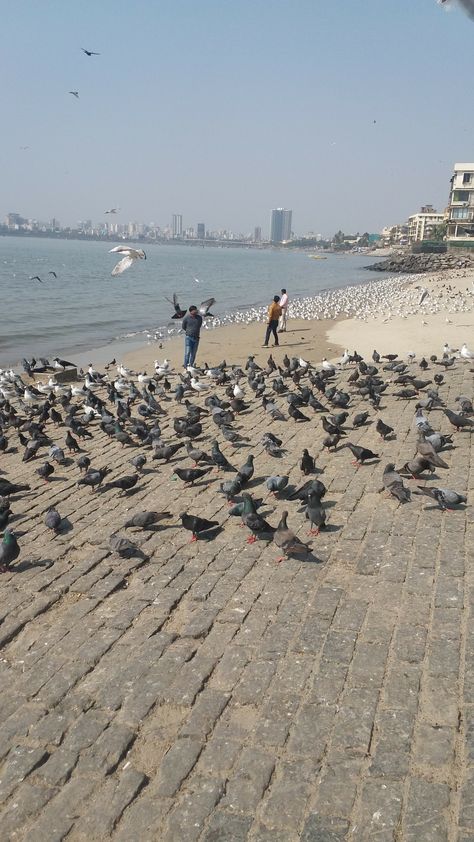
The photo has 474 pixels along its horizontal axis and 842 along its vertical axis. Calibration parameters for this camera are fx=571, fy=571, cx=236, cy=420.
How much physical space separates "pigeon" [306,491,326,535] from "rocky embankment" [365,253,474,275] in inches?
2908

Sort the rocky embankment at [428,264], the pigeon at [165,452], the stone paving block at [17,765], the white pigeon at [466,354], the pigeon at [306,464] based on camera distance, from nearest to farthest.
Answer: the stone paving block at [17,765] → the pigeon at [306,464] → the pigeon at [165,452] → the white pigeon at [466,354] → the rocky embankment at [428,264]

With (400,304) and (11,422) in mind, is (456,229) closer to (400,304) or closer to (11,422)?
(400,304)

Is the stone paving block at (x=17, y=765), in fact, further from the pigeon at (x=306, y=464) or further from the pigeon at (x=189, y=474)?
the pigeon at (x=306, y=464)

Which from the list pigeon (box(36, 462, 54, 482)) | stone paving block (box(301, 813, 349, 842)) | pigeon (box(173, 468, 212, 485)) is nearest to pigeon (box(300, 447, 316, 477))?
pigeon (box(173, 468, 212, 485))

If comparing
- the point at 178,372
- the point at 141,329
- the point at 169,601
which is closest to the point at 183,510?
the point at 169,601

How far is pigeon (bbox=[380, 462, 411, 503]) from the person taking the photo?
764 centimetres

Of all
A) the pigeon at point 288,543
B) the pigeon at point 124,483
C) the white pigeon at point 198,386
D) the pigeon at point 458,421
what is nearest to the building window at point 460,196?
the white pigeon at point 198,386

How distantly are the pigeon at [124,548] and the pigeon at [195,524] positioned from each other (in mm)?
656

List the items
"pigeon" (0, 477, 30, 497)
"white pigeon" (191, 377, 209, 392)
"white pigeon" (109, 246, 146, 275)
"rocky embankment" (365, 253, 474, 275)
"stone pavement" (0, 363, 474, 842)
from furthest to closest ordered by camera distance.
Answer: "rocky embankment" (365, 253, 474, 275)
"white pigeon" (109, 246, 146, 275)
"white pigeon" (191, 377, 209, 392)
"pigeon" (0, 477, 30, 497)
"stone pavement" (0, 363, 474, 842)

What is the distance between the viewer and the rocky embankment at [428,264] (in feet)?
254

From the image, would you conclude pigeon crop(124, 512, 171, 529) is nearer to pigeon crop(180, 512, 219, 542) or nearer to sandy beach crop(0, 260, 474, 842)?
sandy beach crop(0, 260, 474, 842)

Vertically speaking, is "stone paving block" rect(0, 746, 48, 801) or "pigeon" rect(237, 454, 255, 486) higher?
"pigeon" rect(237, 454, 255, 486)

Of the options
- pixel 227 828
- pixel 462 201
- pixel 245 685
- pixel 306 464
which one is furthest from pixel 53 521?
pixel 462 201

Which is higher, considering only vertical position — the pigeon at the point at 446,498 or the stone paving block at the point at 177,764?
the pigeon at the point at 446,498
